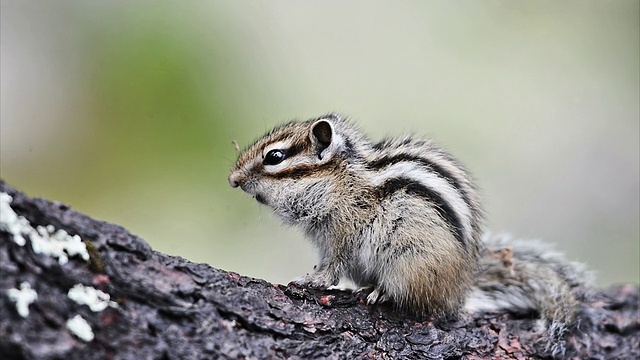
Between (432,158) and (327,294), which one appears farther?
(432,158)

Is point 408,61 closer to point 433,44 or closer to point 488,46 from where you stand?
point 433,44

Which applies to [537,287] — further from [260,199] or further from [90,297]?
[90,297]

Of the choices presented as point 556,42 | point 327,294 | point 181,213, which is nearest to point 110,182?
point 181,213

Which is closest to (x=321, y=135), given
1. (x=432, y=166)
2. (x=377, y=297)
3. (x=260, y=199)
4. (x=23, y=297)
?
(x=260, y=199)

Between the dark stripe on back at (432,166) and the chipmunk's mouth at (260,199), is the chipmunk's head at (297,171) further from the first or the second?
the dark stripe on back at (432,166)

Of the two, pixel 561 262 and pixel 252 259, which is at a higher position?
pixel 252 259

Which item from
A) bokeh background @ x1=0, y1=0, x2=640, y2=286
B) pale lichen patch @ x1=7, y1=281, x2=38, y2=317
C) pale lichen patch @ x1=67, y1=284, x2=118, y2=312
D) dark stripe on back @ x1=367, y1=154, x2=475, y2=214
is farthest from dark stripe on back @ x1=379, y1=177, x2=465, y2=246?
bokeh background @ x1=0, y1=0, x2=640, y2=286
